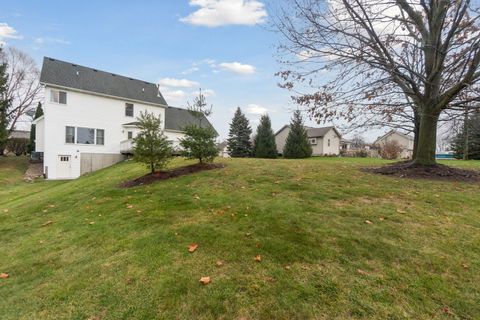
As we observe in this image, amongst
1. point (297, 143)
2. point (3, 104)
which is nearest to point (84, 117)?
point (3, 104)

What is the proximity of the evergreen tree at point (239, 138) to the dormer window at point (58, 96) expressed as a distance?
18367 millimetres

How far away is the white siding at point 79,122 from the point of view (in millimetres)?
19469

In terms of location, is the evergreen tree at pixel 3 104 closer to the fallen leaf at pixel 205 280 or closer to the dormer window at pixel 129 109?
the dormer window at pixel 129 109

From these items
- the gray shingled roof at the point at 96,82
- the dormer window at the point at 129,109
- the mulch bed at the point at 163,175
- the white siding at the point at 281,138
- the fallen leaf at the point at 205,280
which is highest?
the gray shingled roof at the point at 96,82

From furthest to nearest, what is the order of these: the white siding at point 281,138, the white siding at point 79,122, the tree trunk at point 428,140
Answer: the white siding at point 281,138 → the white siding at point 79,122 → the tree trunk at point 428,140

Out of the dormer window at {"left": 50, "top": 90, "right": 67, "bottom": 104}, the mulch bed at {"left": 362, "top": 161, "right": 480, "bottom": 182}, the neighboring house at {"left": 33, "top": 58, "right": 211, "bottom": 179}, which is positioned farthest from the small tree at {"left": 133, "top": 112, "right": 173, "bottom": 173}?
the dormer window at {"left": 50, "top": 90, "right": 67, "bottom": 104}

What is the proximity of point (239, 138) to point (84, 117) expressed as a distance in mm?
17691

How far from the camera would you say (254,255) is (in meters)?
3.39

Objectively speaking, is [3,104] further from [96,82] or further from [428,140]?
[428,140]

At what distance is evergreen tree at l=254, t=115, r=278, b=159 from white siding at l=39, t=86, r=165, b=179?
13.8 meters

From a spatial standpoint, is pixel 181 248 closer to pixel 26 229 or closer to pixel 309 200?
pixel 309 200

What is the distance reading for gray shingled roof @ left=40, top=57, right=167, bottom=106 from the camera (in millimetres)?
20375

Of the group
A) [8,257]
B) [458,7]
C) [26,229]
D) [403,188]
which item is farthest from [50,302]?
[458,7]

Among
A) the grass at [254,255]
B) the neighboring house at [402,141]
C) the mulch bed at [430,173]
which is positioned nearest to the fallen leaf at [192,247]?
the grass at [254,255]
